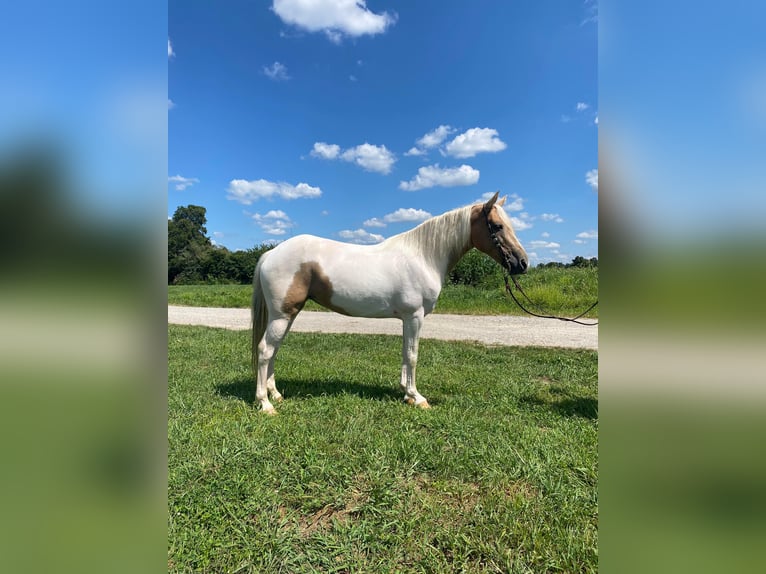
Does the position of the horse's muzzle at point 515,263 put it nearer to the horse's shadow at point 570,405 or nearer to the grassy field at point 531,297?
the horse's shadow at point 570,405

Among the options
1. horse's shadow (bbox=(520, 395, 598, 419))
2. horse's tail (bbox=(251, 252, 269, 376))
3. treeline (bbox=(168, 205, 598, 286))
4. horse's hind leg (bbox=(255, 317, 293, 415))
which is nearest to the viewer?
horse's shadow (bbox=(520, 395, 598, 419))

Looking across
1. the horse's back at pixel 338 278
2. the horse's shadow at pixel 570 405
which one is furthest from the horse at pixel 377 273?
the horse's shadow at pixel 570 405

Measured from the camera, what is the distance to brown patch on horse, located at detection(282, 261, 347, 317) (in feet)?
12.6

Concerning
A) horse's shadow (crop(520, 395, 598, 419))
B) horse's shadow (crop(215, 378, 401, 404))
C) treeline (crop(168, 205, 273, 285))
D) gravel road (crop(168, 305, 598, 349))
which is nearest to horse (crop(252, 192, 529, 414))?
horse's shadow (crop(215, 378, 401, 404))

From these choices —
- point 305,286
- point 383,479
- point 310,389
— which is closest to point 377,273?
point 305,286

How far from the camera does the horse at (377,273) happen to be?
386cm

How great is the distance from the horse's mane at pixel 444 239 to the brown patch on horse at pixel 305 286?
997mm

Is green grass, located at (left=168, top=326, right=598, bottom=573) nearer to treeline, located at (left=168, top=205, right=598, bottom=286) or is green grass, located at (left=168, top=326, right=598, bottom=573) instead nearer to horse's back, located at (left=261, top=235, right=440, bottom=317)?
horse's back, located at (left=261, top=235, right=440, bottom=317)

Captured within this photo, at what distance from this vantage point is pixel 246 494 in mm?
2283

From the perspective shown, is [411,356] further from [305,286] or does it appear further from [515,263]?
[515,263]

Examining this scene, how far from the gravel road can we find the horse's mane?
14.0 ft
